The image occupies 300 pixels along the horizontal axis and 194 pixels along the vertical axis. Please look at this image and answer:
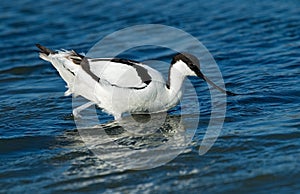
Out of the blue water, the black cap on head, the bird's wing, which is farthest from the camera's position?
the black cap on head

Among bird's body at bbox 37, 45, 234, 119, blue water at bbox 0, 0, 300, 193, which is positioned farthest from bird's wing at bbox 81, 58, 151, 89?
blue water at bbox 0, 0, 300, 193

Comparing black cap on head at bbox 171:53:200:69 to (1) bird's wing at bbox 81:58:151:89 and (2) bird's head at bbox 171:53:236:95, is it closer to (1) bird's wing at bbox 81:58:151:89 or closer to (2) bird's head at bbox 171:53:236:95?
(2) bird's head at bbox 171:53:236:95

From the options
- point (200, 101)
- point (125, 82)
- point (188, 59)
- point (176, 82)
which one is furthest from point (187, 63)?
point (200, 101)

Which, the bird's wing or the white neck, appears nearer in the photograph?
the bird's wing

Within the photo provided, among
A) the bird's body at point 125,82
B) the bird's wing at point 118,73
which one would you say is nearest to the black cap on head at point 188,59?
the bird's body at point 125,82

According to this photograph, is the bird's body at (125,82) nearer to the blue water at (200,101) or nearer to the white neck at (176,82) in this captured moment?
the white neck at (176,82)

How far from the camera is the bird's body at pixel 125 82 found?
8.12m

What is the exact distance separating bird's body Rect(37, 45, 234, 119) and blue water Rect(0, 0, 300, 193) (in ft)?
1.80

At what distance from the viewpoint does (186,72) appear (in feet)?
27.5

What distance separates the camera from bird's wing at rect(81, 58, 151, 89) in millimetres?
8109

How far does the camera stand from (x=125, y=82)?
8102 mm

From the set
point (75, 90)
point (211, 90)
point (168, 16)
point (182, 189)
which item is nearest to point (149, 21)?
point (168, 16)

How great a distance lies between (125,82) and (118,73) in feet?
0.51

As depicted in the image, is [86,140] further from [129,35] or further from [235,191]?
[129,35]
